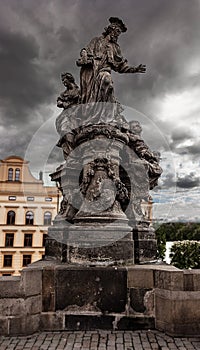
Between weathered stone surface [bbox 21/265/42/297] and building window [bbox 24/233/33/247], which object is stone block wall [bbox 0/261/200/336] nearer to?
weathered stone surface [bbox 21/265/42/297]

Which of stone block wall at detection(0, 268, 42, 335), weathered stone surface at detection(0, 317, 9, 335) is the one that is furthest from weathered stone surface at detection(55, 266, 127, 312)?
weathered stone surface at detection(0, 317, 9, 335)

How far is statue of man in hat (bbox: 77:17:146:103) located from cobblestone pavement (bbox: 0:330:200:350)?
5.02 meters

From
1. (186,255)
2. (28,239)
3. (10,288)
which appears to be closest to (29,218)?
(28,239)

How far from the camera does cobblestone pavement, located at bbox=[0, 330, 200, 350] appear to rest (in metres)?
4.24

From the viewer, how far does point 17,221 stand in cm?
3291

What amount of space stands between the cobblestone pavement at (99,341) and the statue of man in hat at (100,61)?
502 centimetres

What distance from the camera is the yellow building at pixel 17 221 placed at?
30.8m

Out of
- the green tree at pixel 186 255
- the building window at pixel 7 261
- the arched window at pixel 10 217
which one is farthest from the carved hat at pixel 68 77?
the building window at pixel 7 261

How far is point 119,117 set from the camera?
26.1 ft

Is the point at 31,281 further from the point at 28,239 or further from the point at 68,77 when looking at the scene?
the point at 28,239

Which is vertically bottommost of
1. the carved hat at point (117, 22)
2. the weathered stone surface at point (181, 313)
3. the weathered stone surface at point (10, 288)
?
the weathered stone surface at point (181, 313)

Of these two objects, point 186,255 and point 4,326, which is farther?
point 186,255

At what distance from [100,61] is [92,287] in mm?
5438

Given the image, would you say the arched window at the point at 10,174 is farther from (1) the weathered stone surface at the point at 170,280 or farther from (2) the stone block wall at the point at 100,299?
(1) the weathered stone surface at the point at 170,280
